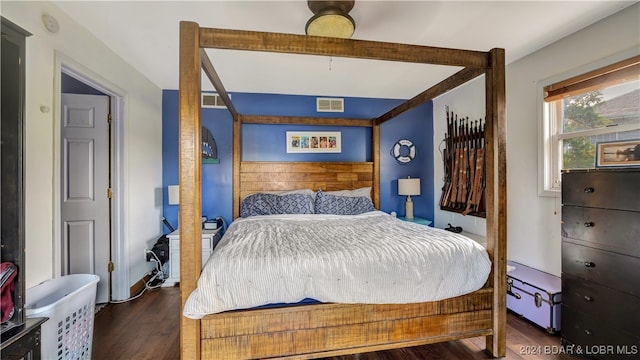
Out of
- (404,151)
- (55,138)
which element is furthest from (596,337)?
(55,138)

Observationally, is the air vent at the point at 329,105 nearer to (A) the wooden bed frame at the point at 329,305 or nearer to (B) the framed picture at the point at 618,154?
(A) the wooden bed frame at the point at 329,305

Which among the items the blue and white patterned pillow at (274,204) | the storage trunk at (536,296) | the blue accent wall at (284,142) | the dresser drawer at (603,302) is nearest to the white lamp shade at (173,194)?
the blue accent wall at (284,142)

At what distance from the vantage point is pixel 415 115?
4.19 m

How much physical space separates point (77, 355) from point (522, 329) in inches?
126

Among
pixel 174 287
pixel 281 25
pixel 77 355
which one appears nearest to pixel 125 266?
pixel 174 287

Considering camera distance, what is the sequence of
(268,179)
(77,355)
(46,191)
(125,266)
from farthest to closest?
(268,179) → (125,266) → (46,191) → (77,355)

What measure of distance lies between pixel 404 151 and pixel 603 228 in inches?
104

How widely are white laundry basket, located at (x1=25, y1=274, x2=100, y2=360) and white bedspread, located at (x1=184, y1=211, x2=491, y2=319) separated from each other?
74 centimetres

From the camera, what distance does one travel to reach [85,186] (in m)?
2.57

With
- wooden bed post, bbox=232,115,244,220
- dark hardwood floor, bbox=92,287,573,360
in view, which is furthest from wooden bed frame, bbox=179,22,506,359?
wooden bed post, bbox=232,115,244,220

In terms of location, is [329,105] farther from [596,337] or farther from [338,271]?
[596,337]

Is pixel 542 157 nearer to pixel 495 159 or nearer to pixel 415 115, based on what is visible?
pixel 495 159

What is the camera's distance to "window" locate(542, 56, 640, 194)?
1.97 metres

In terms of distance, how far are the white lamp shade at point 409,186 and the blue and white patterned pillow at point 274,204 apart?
1.40 metres
